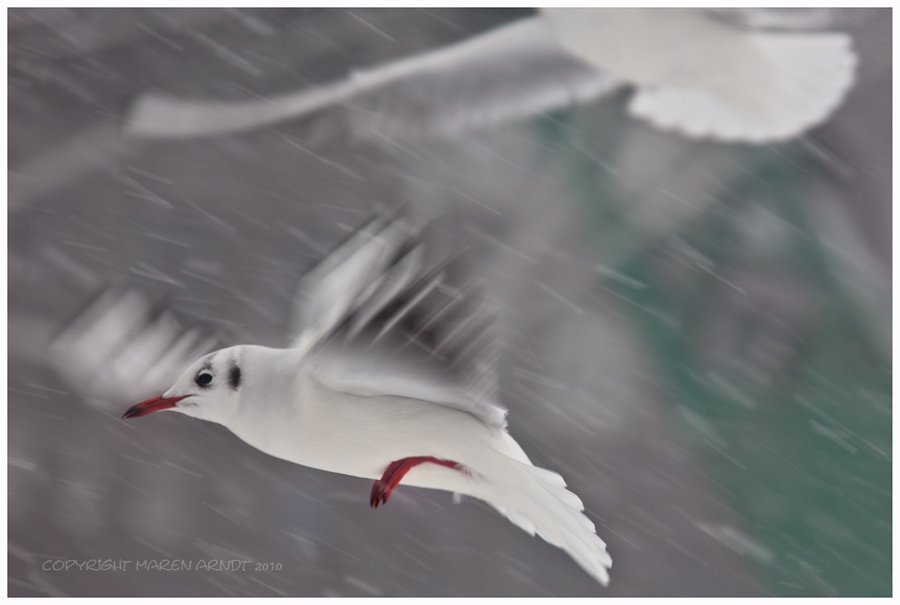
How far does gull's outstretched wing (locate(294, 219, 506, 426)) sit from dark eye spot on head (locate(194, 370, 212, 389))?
117 millimetres

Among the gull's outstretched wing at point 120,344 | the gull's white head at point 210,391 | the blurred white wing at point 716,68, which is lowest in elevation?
the gull's outstretched wing at point 120,344

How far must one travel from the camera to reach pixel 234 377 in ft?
2.73

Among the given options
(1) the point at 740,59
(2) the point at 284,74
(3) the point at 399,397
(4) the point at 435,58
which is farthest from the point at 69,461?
(1) the point at 740,59

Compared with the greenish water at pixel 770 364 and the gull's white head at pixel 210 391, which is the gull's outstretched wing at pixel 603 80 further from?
the gull's white head at pixel 210 391

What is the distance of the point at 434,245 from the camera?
998 mm

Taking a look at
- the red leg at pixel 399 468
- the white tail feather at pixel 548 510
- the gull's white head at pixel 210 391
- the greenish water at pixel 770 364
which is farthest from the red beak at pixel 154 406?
the greenish water at pixel 770 364

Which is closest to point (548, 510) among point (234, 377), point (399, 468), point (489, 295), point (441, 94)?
point (399, 468)

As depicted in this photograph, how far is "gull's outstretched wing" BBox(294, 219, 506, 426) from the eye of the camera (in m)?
0.75

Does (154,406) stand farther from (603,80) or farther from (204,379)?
(603,80)

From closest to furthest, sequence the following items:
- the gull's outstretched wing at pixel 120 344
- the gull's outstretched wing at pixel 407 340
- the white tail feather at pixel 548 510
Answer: the gull's outstretched wing at pixel 407 340 < the white tail feather at pixel 548 510 < the gull's outstretched wing at pixel 120 344

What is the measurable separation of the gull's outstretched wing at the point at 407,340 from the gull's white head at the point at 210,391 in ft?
0.30

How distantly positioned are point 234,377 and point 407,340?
0.22 meters

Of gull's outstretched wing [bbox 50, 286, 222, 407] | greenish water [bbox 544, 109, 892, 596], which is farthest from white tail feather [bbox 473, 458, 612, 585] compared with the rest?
gull's outstretched wing [bbox 50, 286, 222, 407]

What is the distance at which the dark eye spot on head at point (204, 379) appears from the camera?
84 centimetres
